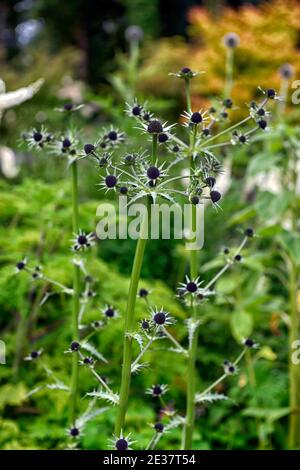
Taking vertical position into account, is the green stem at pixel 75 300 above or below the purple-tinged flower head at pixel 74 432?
above

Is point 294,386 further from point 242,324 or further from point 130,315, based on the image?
point 130,315

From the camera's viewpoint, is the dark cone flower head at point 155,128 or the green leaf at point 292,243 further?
the green leaf at point 292,243

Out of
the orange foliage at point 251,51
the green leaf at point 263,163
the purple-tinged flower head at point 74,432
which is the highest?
the orange foliage at point 251,51

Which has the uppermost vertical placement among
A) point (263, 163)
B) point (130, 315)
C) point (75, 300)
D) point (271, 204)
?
point (263, 163)

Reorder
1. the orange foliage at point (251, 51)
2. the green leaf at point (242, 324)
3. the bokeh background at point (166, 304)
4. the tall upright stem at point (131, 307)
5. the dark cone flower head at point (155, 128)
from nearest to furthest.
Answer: the dark cone flower head at point (155, 128), the tall upright stem at point (131, 307), the bokeh background at point (166, 304), the green leaf at point (242, 324), the orange foliage at point (251, 51)

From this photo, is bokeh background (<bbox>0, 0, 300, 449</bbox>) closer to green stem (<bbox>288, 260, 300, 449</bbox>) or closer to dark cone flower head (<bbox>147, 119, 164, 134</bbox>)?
green stem (<bbox>288, 260, 300, 449</bbox>)

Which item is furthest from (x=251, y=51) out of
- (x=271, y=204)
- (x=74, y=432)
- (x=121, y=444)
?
(x=121, y=444)

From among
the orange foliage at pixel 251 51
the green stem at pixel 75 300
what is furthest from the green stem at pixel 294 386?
the orange foliage at pixel 251 51

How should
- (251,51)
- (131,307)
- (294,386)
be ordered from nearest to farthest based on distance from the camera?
1. (131,307)
2. (294,386)
3. (251,51)

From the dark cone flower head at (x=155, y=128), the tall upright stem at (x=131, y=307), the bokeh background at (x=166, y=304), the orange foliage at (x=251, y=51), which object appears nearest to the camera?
the dark cone flower head at (x=155, y=128)

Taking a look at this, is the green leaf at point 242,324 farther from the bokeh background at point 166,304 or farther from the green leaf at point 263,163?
the green leaf at point 263,163
